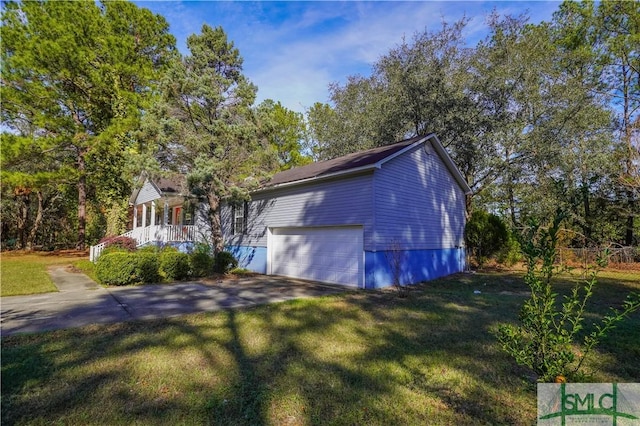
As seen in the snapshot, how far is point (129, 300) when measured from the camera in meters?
8.12

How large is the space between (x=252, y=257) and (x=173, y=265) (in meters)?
4.03

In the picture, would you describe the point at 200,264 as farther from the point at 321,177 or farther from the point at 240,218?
the point at 321,177

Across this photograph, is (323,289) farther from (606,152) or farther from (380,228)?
(606,152)

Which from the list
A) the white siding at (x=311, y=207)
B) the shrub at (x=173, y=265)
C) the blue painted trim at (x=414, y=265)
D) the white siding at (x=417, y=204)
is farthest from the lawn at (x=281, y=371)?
the shrub at (x=173, y=265)

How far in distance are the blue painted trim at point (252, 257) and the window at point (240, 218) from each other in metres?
0.83

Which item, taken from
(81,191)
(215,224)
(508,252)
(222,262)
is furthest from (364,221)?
(81,191)

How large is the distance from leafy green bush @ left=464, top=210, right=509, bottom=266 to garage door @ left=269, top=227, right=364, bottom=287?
751 cm

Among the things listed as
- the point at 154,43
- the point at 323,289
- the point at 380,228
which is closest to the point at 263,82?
the point at 380,228

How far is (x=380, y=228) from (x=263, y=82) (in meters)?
8.22

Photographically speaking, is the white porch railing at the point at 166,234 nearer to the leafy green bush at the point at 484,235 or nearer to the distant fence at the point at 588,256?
the leafy green bush at the point at 484,235

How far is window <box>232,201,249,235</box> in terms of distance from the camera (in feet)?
51.3

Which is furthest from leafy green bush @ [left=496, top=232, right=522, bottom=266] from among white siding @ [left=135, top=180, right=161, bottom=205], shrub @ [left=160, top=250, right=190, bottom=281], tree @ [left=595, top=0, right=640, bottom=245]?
white siding @ [left=135, top=180, right=161, bottom=205]

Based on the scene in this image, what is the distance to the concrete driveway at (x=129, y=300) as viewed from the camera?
6309 mm

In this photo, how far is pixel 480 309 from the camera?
735cm
